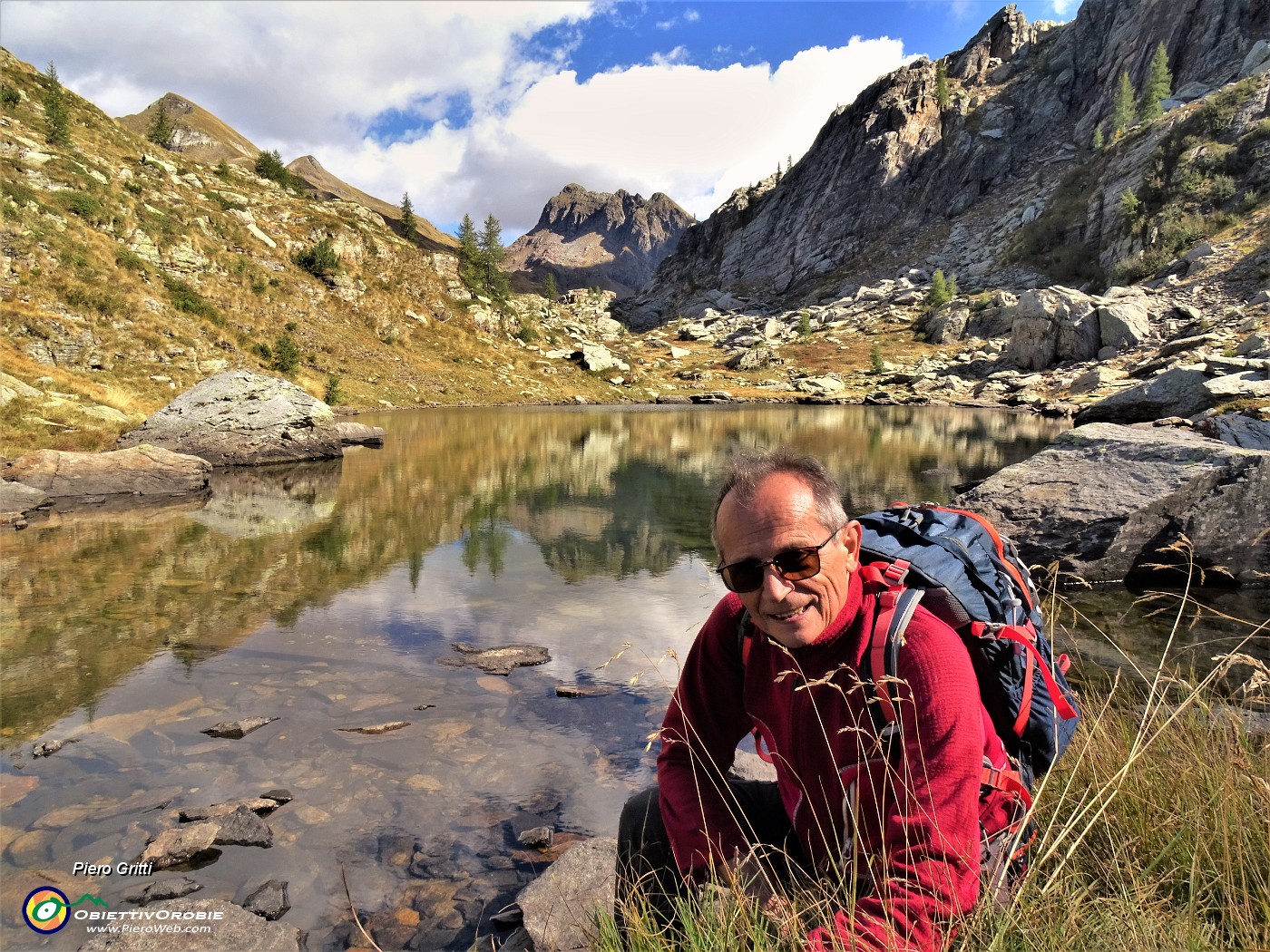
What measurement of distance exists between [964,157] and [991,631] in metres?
169

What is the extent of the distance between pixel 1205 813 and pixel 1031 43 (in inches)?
8262

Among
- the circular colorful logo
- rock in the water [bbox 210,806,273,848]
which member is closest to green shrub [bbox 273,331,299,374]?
rock in the water [bbox 210,806,273,848]

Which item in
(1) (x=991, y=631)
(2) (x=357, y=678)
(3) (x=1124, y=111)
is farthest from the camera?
(3) (x=1124, y=111)

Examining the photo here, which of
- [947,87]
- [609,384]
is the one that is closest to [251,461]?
[609,384]

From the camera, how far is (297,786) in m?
5.21

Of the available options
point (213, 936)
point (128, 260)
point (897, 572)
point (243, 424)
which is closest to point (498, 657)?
point (213, 936)

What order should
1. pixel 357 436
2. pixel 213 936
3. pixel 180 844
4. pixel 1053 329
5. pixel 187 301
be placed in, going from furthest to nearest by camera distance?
pixel 1053 329, pixel 187 301, pixel 357 436, pixel 180 844, pixel 213 936

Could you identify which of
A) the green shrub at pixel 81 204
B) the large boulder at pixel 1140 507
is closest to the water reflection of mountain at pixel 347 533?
the large boulder at pixel 1140 507

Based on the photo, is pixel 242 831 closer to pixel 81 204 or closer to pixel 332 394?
pixel 332 394

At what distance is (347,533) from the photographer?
14086 mm

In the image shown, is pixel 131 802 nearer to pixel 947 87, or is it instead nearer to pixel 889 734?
pixel 889 734

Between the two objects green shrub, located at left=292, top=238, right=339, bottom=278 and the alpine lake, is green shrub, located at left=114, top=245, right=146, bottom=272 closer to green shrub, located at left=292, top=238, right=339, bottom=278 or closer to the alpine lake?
green shrub, located at left=292, top=238, right=339, bottom=278

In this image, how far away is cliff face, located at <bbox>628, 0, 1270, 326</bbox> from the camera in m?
110

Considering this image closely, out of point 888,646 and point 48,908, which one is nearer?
point 888,646
